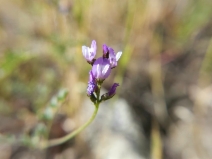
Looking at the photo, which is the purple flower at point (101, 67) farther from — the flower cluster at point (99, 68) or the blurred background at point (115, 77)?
the blurred background at point (115, 77)

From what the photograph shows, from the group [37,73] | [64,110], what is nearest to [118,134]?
[64,110]

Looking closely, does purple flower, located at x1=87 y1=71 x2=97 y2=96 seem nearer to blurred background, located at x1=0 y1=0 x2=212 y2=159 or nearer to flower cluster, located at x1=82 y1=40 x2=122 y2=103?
flower cluster, located at x1=82 y1=40 x2=122 y2=103

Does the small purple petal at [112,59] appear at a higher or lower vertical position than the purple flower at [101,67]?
higher

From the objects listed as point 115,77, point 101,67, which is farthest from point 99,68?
point 115,77

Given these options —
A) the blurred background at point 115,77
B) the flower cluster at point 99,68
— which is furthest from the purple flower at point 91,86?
the blurred background at point 115,77

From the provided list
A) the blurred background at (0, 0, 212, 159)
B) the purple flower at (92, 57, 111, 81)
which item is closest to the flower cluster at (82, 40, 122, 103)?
the purple flower at (92, 57, 111, 81)

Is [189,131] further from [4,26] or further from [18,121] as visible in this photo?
[4,26]

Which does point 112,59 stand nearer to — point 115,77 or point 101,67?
point 101,67

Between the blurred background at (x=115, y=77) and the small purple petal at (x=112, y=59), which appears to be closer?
the small purple petal at (x=112, y=59)
